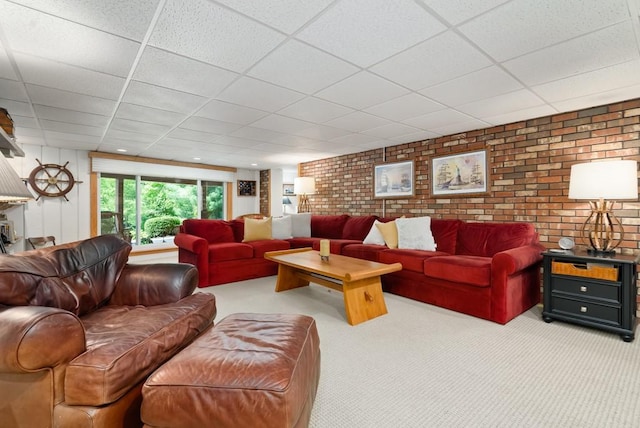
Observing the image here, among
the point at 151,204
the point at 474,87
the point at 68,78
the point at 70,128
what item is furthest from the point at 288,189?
the point at 474,87

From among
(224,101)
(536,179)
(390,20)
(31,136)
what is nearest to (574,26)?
(390,20)

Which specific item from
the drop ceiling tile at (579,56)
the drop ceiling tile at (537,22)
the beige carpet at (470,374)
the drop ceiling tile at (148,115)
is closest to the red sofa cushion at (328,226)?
the beige carpet at (470,374)

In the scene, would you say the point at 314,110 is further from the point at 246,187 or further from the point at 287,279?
the point at 246,187

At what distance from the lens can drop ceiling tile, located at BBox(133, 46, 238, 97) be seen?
208 cm

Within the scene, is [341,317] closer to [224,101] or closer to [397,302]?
[397,302]

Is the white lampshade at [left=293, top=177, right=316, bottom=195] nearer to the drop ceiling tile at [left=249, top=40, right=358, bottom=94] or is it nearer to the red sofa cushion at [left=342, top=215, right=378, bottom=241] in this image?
the red sofa cushion at [left=342, top=215, right=378, bottom=241]

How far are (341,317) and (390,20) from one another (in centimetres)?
244

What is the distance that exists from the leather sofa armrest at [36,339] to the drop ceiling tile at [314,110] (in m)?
2.44

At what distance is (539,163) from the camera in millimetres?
3398

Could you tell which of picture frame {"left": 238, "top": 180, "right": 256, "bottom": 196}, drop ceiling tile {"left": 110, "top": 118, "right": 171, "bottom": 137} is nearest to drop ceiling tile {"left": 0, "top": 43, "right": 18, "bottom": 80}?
drop ceiling tile {"left": 110, "top": 118, "right": 171, "bottom": 137}

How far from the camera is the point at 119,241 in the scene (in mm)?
2277

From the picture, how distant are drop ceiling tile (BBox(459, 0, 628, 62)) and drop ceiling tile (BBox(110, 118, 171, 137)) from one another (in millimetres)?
3539

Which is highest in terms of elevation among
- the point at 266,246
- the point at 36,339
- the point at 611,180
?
the point at 611,180

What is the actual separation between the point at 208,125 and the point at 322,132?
1.47 m
